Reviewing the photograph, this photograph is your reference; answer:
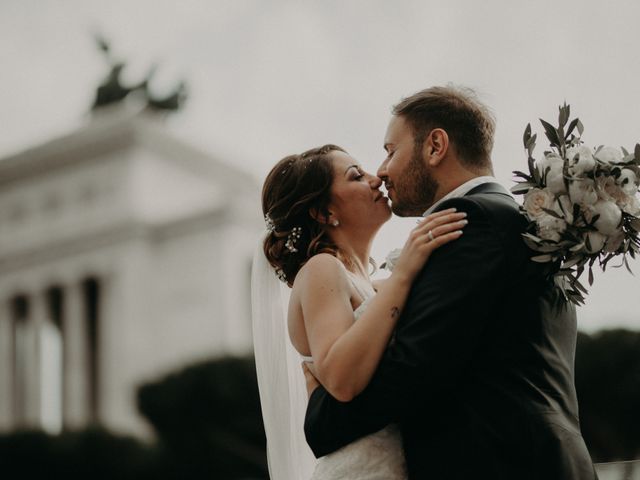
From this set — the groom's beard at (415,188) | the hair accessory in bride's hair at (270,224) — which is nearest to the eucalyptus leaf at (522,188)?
the groom's beard at (415,188)

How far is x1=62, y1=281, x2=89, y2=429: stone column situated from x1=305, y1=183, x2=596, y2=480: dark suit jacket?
42.2 metres

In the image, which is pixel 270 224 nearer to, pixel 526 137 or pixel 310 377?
pixel 310 377

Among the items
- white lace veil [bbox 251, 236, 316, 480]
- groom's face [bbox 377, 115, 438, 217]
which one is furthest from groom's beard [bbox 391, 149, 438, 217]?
white lace veil [bbox 251, 236, 316, 480]

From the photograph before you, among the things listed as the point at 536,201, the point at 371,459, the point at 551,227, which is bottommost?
the point at 371,459

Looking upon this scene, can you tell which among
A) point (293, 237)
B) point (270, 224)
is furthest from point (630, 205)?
point (270, 224)

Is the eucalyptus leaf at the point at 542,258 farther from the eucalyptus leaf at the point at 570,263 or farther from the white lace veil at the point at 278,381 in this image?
the white lace veil at the point at 278,381

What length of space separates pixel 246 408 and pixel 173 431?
8.06 feet

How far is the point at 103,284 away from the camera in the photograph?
45438 mm

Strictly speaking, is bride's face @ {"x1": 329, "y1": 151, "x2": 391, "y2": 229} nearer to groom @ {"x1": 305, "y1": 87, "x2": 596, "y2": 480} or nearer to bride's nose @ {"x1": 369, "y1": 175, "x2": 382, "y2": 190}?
bride's nose @ {"x1": 369, "y1": 175, "x2": 382, "y2": 190}

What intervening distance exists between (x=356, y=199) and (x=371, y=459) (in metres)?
1.28

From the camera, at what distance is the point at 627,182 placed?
12.8 feet

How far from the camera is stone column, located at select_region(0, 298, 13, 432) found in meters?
48.0

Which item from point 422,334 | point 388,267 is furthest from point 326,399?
point 388,267

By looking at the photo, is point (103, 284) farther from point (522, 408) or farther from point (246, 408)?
point (522, 408)
